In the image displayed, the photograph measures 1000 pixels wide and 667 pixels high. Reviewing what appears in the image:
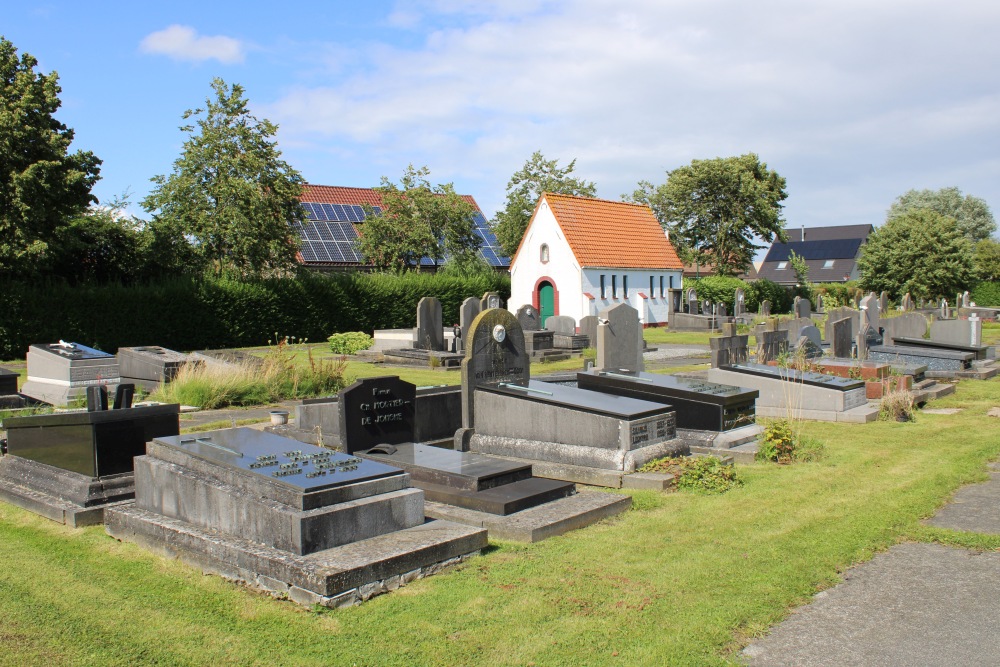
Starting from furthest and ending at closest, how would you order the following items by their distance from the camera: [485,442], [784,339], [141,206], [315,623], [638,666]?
1. [141,206]
2. [784,339]
3. [485,442]
4. [315,623]
5. [638,666]

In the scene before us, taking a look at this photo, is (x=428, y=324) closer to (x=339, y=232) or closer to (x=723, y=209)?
(x=339, y=232)

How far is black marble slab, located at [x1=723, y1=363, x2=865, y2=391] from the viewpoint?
11875mm

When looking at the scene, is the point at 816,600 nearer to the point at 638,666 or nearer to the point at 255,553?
the point at 638,666

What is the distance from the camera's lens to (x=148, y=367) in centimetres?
1500

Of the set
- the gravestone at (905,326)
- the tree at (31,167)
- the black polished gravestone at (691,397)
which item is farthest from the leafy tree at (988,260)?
the tree at (31,167)

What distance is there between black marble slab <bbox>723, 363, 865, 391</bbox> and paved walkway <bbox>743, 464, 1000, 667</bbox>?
5970 millimetres

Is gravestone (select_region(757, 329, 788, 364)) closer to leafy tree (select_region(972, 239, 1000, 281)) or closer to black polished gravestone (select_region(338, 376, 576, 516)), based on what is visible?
black polished gravestone (select_region(338, 376, 576, 516))

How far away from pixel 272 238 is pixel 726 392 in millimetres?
22573

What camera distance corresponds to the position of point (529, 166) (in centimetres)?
5278

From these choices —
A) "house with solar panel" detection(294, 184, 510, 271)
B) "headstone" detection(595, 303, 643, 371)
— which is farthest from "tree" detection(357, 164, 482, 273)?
"headstone" detection(595, 303, 643, 371)

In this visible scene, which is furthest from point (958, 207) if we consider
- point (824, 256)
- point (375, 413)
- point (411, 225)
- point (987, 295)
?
point (375, 413)

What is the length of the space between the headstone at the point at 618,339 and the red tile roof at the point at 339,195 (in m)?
37.1

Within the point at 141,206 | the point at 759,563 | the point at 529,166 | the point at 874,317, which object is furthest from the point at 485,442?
the point at 529,166

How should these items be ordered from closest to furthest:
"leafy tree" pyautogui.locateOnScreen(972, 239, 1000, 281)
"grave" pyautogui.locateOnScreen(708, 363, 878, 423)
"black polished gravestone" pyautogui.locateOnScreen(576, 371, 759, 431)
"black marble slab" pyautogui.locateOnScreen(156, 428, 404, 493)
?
"black marble slab" pyautogui.locateOnScreen(156, 428, 404, 493) → "black polished gravestone" pyautogui.locateOnScreen(576, 371, 759, 431) → "grave" pyautogui.locateOnScreen(708, 363, 878, 423) → "leafy tree" pyautogui.locateOnScreen(972, 239, 1000, 281)
